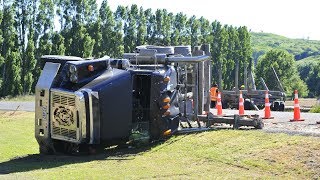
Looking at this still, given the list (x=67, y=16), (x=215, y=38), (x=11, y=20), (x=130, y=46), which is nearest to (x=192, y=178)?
(x=11, y=20)

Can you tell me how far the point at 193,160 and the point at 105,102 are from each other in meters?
2.36

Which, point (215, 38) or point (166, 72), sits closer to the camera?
point (166, 72)

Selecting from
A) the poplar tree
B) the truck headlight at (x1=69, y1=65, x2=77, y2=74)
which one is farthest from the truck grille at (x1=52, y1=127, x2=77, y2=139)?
the poplar tree

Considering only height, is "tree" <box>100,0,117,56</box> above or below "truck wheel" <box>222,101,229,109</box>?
above

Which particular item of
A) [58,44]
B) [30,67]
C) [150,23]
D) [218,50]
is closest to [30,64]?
[30,67]

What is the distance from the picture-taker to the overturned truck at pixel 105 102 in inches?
457

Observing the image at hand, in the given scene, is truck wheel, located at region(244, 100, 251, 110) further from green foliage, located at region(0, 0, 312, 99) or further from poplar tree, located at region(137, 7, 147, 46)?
poplar tree, located at region(137, 7, 147, 46)

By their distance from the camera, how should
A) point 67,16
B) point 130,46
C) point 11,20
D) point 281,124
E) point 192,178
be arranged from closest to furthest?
1. point 192,178
2. point 281,124
3. point 11,20
4. point 67,16
5. point 130,46

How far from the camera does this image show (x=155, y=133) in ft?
42.2

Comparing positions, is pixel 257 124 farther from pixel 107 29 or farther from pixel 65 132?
pixel 107 29

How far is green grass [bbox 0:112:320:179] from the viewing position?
938 cm

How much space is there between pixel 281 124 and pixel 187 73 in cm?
296

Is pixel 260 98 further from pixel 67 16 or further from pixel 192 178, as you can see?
pixel 67 16

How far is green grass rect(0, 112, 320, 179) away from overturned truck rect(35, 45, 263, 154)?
0.42 m
